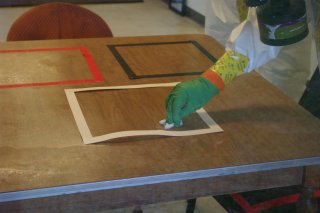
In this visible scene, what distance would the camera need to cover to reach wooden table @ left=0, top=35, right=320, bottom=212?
891mm

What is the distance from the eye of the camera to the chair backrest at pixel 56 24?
72.3 inches

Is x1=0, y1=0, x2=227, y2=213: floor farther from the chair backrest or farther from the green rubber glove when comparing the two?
the green rubber glove

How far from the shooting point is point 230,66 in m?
1.17

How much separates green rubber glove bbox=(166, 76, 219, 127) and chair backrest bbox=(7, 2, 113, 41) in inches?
34.0

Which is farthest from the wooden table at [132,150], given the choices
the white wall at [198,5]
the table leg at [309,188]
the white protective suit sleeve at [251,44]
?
the white wall at [198,5]

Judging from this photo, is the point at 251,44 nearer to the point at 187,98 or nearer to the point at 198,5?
the point at 187,98

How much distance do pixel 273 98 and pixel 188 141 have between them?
0.38m

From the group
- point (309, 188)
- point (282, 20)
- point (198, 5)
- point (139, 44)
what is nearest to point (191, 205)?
point (139, 44)

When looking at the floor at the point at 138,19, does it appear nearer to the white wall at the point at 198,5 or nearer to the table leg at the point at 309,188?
the white wall at the point at 198,5

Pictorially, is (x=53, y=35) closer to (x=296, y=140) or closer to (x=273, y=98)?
(x=273, y=98)

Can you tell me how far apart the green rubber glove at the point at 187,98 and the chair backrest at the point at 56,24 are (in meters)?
0.86

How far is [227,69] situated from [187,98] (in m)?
0.13

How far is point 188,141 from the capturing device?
3.48 feet

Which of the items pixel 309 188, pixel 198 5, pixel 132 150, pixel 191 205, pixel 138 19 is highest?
pixel 132 150
